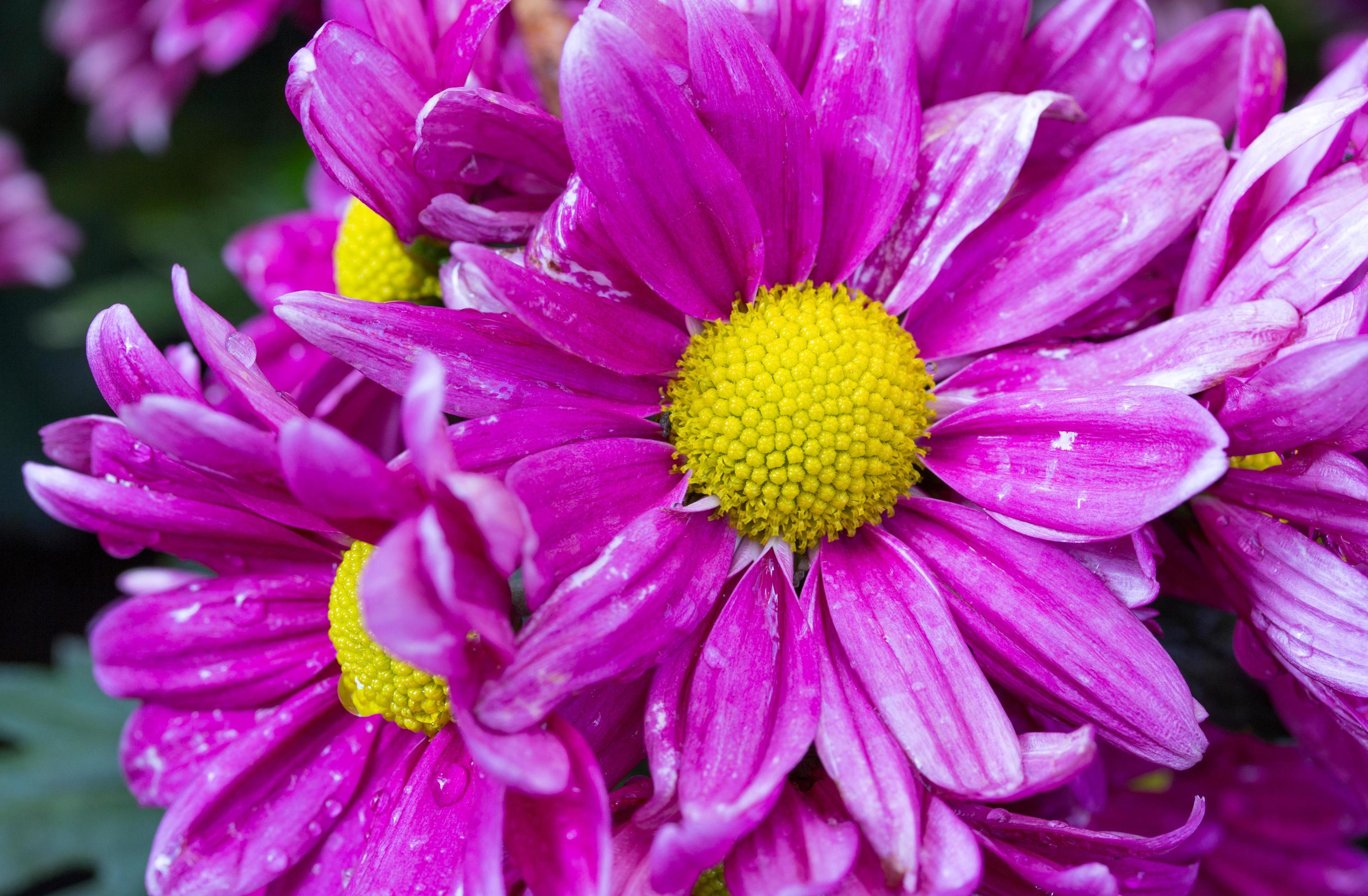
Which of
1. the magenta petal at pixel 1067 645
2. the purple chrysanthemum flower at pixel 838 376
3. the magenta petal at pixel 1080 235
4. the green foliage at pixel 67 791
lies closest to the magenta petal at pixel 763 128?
the purple chrysanthemum flower at pixel 838 376

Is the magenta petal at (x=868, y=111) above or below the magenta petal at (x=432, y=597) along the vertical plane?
above

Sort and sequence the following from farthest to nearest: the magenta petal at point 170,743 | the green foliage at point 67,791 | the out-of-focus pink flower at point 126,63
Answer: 1. the out-of-focus pink flower at point 126,63
2. the green foliage at point 67,791
3. the magenta petal at point 170,743

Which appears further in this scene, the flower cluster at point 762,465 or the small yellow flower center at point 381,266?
the small yellow flower center at point 381,266

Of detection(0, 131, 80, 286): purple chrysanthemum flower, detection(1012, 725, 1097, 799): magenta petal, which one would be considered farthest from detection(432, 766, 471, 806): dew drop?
detection(0, 131, 80, 286): purple chrysanthemum flower

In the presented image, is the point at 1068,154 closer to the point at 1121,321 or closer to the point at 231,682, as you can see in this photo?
the point at 1121,321

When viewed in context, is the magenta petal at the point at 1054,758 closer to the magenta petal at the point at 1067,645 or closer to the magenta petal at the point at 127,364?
the magenta petal at the point at 1067,645

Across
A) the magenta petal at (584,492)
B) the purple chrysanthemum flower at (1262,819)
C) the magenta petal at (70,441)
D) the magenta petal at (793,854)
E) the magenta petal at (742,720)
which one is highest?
the magenta petal at (70,441)

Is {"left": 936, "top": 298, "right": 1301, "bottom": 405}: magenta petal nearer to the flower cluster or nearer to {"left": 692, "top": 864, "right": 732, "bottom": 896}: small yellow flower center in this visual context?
the flower cluster

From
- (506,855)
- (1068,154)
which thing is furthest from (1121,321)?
(506,855)
